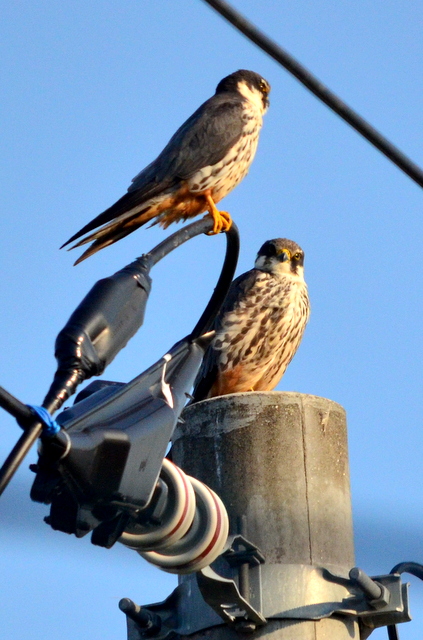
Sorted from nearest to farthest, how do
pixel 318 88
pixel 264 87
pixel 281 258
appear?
pixel 318 88
pixel 264 87
pixel 281 258

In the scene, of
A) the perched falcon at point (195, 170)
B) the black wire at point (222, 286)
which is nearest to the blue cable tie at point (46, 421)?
the black wire at point (222, 286)

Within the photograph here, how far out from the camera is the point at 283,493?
3.44 m

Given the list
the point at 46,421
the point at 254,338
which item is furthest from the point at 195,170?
the point at 46,421

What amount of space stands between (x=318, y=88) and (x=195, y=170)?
2.71 meters

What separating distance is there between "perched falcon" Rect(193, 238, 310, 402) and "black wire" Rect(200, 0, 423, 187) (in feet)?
13.7

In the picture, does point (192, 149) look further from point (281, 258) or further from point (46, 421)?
Result: point (46, 421)

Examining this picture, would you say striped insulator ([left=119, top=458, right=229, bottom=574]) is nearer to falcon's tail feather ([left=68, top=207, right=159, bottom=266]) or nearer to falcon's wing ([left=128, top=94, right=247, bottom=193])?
falcon's tail feather ([left=68, top=207, right=159, bottom=266])

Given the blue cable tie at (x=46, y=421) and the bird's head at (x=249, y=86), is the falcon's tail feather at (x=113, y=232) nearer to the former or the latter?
the bird's head at (x=249, y=86)

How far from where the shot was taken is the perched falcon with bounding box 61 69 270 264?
5098mm

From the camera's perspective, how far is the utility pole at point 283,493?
Answer: 10.9 ft

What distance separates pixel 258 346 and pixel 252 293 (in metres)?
0.40

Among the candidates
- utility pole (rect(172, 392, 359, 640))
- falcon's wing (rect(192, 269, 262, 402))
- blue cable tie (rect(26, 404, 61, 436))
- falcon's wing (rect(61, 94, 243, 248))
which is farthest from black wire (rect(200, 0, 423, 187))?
falcon's wing (rect(192, 269, 262, 402))

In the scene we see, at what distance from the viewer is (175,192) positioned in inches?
217

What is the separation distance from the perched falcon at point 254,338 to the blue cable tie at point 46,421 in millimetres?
4969
